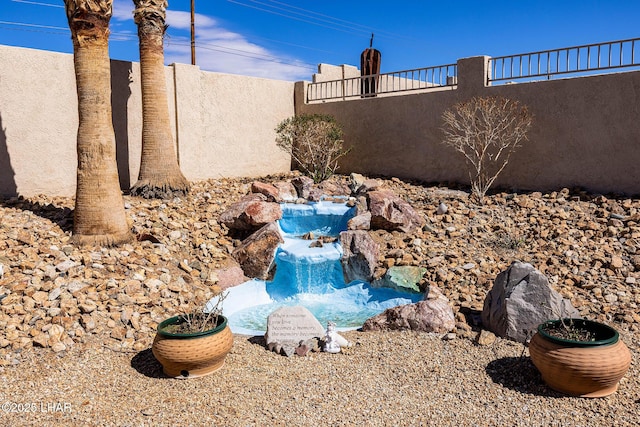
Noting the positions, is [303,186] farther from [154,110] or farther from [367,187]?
[154,110]

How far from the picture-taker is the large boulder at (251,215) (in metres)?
8.98

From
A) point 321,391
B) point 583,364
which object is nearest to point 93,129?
point 321,391

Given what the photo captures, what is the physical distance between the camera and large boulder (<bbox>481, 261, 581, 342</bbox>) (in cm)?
534

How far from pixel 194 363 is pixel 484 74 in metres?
8.75

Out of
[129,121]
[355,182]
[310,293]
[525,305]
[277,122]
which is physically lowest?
[310,293]

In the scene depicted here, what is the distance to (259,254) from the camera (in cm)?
831

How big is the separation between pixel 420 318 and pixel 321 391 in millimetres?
1793

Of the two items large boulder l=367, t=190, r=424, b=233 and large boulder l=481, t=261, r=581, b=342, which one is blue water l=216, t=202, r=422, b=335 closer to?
large boulder l=367, t=190, r=424, b=233

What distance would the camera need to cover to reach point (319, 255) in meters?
8.21

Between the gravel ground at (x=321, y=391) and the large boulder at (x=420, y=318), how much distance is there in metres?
0.39

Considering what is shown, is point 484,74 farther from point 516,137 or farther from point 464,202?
point 464,202

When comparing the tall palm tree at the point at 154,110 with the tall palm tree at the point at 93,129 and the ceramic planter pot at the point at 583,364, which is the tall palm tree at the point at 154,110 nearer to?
the tall palm tree at the point at 93,129

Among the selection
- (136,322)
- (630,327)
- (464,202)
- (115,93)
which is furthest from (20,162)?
(630,327)

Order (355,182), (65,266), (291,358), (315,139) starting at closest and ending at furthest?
(291,358) < (65,266) < (355,182) < (315,139)
